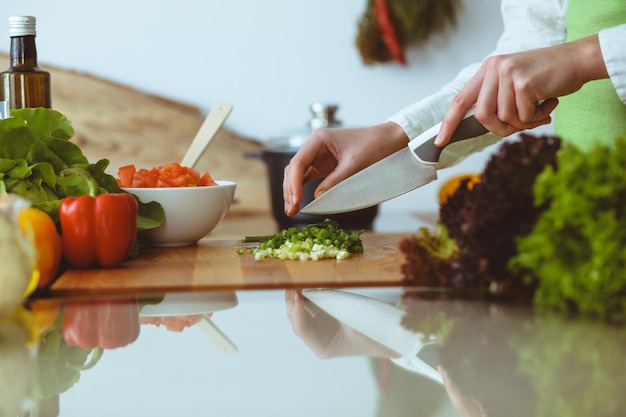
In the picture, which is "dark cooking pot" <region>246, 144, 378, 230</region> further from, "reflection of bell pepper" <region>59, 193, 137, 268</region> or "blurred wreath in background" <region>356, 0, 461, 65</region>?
"reflection of bell pepper" <region>59, 193, 137, 268</region>

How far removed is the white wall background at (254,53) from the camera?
106 inches

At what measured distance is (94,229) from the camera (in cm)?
116

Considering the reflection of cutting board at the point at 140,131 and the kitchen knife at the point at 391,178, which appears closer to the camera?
the kitchen knife at the point at 391,178

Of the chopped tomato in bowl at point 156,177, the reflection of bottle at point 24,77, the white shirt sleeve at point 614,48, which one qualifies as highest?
the white shirt sleeve at point 614,48

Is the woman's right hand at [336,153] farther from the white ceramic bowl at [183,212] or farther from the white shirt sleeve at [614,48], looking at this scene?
the white shirt sleeve at [614,48]

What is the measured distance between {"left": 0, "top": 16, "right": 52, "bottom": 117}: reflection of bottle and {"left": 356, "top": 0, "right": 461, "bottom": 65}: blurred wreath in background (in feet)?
5.02

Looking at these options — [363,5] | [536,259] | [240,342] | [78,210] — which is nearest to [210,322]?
[240,342]

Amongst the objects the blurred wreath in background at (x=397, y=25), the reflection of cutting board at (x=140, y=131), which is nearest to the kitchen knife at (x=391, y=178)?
the reflection of cutting board at (x=140, y=131)

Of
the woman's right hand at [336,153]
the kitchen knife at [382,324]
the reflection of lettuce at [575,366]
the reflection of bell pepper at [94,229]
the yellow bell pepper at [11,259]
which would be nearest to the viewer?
the reflection of lettuce at [575,366]

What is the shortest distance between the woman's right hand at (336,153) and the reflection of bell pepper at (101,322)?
545mm

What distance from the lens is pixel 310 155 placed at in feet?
4.81

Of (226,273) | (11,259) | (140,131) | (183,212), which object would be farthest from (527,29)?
(140,131)

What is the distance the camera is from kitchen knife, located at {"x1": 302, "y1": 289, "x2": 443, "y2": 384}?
25.0 inches

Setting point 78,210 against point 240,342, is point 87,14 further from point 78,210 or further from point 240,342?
point 240,342
